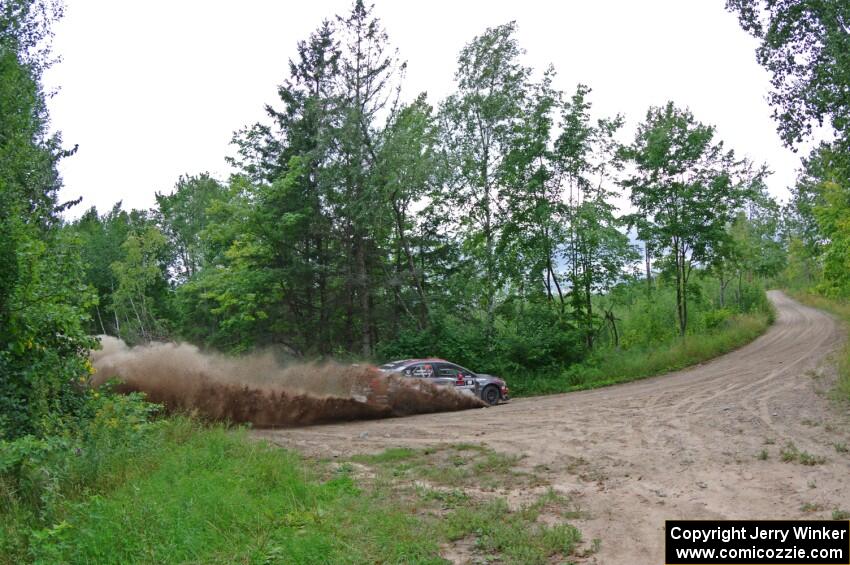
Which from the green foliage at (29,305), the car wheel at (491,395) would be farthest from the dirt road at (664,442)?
the green foliage at (29,305)

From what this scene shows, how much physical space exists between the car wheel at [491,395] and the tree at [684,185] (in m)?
12.3

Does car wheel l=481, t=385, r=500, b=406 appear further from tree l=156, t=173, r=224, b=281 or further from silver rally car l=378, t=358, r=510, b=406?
tree l=156, t=173, r=224, b=281

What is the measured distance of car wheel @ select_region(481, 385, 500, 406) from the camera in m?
20.2

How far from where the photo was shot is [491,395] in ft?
66.7

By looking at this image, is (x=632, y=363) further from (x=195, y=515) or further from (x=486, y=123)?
(x=195, y=515)

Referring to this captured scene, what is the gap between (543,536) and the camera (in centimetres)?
627

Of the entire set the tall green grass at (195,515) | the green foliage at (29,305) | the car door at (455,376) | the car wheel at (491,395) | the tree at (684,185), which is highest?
the tree at (684,185)

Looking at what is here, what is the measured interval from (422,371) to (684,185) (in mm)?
16144

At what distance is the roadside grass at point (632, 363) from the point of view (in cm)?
2403

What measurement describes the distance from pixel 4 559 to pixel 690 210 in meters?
27.5

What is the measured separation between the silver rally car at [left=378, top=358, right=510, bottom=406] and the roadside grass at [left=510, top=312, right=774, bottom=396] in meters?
3.75

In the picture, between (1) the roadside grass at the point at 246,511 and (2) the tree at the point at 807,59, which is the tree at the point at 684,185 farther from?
(1) the roadside grass at the point at 246,511

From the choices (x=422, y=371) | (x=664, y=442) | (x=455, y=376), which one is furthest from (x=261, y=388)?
(x=664, y=442)

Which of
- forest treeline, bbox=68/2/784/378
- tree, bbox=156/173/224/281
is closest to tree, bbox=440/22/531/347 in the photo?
forest treeline, bbox=68/2/784/378
